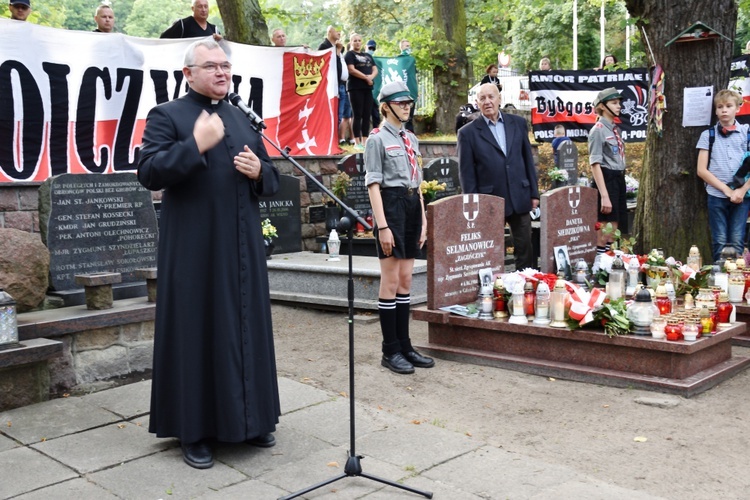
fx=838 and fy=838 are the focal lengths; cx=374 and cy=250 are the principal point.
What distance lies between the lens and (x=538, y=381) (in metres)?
6.05

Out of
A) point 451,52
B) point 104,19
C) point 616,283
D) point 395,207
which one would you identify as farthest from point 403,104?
point 451,52

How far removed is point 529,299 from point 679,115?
3212mm

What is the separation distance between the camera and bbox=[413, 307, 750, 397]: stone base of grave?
5.67 m

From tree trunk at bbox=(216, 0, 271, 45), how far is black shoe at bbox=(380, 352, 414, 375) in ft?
→ 29.4

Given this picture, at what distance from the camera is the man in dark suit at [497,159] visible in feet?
24.2

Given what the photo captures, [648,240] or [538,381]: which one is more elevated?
[648,240]

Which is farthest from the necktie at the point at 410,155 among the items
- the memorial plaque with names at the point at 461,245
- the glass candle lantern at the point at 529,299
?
the glass candle lantern at the point at 529,299

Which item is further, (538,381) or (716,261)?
(716,261)

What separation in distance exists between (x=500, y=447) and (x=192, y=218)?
209 cm

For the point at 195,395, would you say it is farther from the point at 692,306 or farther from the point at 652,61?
the point at 652,61

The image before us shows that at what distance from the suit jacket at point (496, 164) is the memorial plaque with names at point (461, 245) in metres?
0.31

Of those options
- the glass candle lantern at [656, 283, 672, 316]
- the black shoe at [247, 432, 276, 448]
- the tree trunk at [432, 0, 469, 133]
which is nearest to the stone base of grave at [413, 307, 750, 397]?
the glass candle lantern at [656, 283, 672, 316]

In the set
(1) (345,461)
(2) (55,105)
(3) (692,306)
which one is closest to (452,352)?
(3) (692,306)

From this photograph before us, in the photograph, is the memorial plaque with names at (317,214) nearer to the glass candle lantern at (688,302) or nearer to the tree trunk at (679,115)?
the tree trunk at (679,115)
